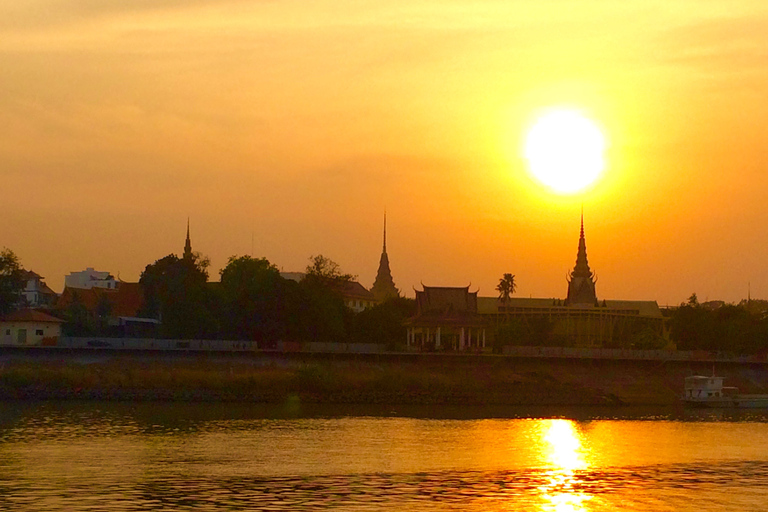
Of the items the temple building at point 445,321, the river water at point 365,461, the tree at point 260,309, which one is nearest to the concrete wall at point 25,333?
the tree at point 260,309

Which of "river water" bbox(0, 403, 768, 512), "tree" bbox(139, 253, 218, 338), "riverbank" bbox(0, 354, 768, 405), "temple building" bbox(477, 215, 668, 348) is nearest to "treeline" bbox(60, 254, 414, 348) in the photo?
"tree" bbox(139, 253, 218, 338)

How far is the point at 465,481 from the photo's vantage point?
52.4m

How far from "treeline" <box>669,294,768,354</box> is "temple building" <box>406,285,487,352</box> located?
28348 millimetres

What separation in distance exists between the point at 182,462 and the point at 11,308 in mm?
71820

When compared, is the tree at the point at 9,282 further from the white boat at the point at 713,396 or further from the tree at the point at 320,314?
the white boat at the point at 713,396

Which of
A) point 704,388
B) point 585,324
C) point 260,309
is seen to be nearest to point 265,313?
point 260,309

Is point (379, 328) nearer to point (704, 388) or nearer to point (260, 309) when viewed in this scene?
point (260, 309)

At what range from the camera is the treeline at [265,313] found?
12075 centimetres

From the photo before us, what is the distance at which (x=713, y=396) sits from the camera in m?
103

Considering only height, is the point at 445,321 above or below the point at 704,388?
above

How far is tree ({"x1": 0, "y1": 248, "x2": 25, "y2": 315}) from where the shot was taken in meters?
122

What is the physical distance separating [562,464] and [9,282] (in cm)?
8056

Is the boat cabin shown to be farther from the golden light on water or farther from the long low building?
the long low building

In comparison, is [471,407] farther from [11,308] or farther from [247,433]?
[11,308]
